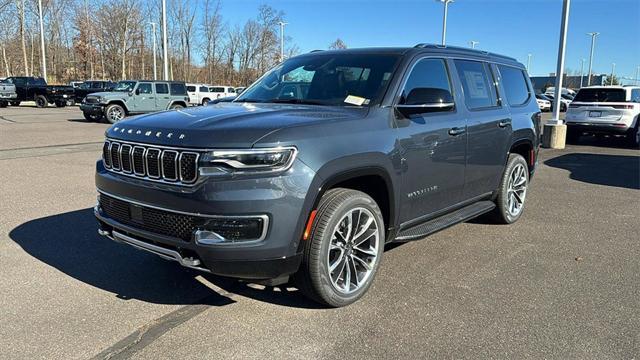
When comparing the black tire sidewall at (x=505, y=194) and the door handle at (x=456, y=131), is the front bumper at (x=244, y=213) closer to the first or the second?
the door handle at (x=456, y=131)

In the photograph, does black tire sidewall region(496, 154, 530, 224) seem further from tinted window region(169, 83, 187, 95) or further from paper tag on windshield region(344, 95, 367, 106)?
tinted window region(169, 83, 187, 95)

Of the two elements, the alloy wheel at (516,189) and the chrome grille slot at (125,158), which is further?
the alloy wheel at (516,189)

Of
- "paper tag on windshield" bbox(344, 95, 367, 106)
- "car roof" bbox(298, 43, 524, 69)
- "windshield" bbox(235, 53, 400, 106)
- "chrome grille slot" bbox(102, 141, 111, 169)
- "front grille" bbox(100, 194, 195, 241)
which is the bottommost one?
"front grille" bbox(100, 194, 195, 241)

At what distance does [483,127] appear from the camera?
5.16 meters

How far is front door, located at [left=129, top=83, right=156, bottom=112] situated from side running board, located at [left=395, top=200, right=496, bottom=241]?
19556 millimetres

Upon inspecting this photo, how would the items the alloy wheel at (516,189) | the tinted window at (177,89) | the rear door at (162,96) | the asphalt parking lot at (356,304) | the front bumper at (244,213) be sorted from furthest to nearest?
the tinted window at (177,89) → the rear door at (162,96) → the alloy wheel at (516,189) → the asphalt parking lot at (356,304) → the front bumper at (244,213)

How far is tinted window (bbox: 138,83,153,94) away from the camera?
2239cm

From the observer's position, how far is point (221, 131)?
321 centimetres

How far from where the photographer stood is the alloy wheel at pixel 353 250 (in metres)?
3.70

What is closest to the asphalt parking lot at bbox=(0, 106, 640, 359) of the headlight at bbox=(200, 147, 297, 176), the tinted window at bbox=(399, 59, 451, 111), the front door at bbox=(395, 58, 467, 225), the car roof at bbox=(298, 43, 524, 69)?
the front door at bbox=(395, 58, 467, 225)

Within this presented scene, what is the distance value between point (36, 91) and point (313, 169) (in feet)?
115

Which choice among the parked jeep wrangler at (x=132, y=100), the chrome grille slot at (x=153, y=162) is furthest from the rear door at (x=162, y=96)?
the chrome grille slot at (x=153, y=162)

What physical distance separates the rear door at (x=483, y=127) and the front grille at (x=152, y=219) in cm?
285

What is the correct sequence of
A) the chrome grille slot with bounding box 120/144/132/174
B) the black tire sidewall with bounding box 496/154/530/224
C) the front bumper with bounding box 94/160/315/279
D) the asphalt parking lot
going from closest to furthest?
the front bumper with bounding box 94/160/315/279 < the asphalt parking lot < the chrome grille slot with bounding box 120/144/132/174 < the black tire sidewall with bounding box 496/154/530/224
